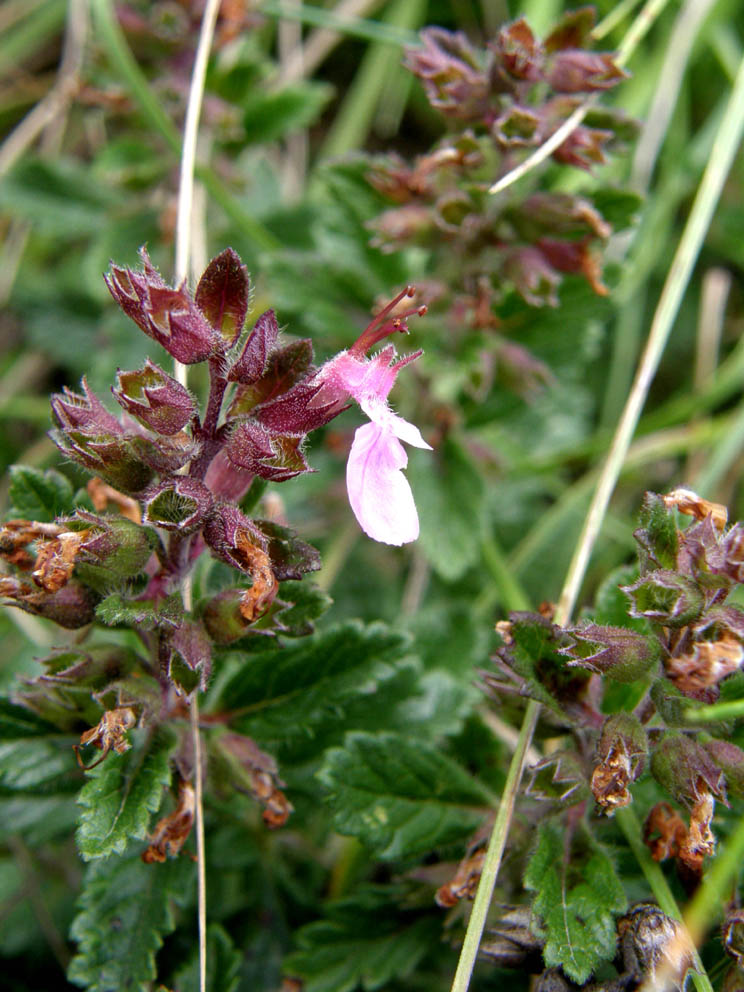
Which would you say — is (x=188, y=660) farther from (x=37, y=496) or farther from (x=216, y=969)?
(x=216, y=969)

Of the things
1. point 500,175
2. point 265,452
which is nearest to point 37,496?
point 265,452

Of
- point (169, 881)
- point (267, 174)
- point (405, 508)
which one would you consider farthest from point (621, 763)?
point (267, 174)

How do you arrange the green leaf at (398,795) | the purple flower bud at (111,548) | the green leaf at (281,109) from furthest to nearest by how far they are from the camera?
the green leaf at (281,109), the green leaf at (398,795), the purple flower bud at (111,548)

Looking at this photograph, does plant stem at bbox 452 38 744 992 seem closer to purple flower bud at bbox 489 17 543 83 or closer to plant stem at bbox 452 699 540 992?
plant stem at bbox 452 699 540 992

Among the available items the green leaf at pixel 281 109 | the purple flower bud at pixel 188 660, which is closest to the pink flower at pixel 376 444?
the purple flower bud at pixel 188 660

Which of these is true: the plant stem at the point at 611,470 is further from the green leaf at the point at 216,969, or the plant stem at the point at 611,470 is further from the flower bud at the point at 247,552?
the flower bud at the point at 247,552

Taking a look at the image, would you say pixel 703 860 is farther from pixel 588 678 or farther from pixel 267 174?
pixel 267 174
